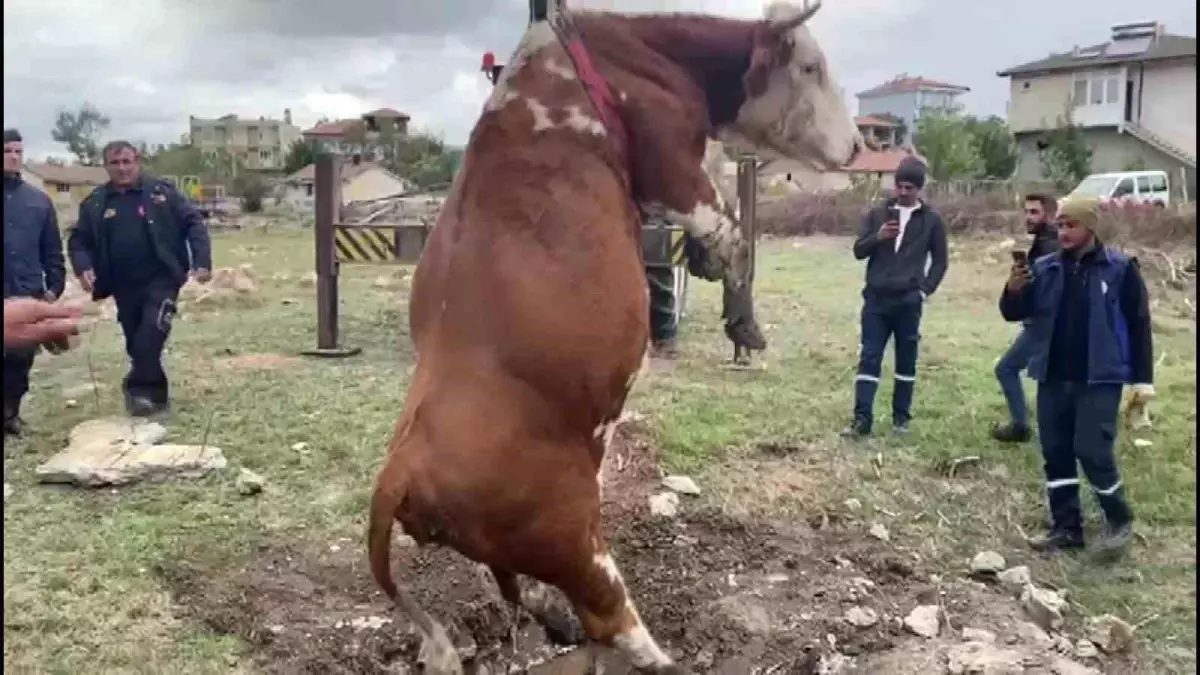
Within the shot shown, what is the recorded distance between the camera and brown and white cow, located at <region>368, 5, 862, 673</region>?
3.25m

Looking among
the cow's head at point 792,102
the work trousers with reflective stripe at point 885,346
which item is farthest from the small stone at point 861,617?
the work trousers with reflective stripe at point 885,346

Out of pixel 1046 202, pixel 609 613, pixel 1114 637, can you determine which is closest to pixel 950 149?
pixel 1046 202

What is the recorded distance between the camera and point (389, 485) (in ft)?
10.7

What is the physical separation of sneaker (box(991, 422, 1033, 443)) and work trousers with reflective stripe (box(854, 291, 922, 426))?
635 mm

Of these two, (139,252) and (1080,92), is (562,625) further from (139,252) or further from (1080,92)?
(1080,92)

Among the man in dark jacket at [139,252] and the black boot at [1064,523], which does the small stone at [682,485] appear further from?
the man in dark jacket at [139,252]

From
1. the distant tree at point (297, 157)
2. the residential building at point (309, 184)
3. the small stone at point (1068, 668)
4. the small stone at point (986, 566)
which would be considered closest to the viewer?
the small stone at point (1068, 668)

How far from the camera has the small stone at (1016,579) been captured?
17.5 feet

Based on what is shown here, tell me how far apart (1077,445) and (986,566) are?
843 millimetres

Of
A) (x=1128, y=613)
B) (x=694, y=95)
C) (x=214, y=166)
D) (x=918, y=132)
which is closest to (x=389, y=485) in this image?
(x=694, y=95)

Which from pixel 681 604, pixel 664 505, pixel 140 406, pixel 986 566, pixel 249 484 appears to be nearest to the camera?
pixel 681 604

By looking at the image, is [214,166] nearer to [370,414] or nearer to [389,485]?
[370,414]

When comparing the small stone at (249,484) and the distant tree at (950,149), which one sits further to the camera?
the distant tree at (950,149)

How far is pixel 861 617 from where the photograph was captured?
15.6 feet
